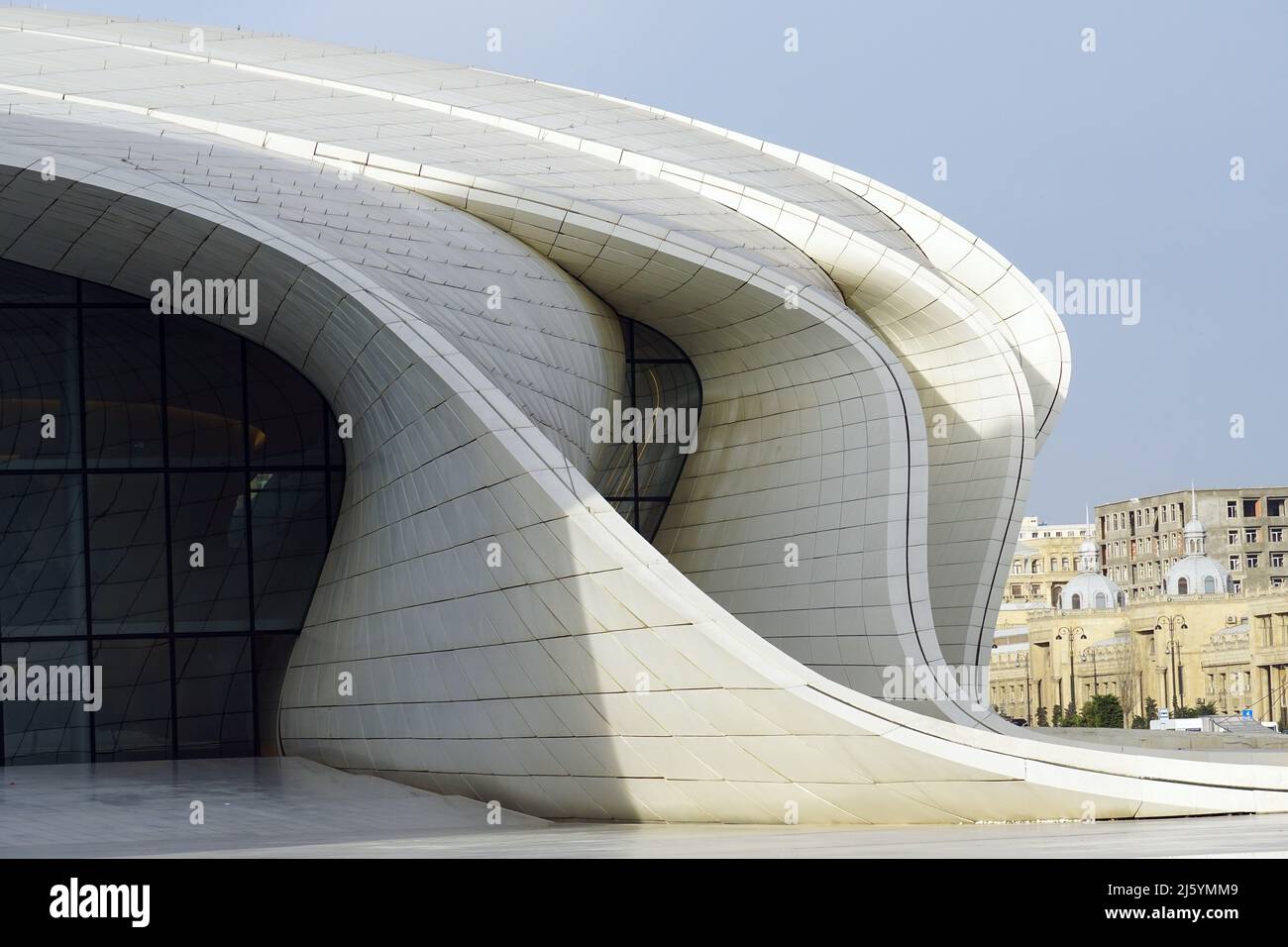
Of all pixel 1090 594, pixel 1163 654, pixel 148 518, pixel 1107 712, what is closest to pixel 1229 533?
pixel 1090 594

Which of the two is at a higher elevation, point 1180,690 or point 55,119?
point 55,119

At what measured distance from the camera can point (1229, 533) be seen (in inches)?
5930

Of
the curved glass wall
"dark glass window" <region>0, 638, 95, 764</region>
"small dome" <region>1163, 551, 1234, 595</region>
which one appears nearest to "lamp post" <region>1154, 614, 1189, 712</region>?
"small dome" <region>1163, 551, 1234, 595</region>

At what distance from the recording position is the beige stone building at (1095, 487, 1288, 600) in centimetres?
14912

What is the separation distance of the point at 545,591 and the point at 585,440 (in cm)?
759

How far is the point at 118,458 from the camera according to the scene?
77.0 feet

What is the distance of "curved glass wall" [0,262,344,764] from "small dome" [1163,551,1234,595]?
404 ft

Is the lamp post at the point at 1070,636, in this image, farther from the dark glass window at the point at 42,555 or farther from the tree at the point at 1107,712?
the dark glass window at the point at 42,555

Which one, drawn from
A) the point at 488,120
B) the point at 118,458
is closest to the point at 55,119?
the point at 118,458

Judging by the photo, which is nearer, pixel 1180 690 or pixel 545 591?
pixel 545 591

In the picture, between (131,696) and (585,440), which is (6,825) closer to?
(131,696)
